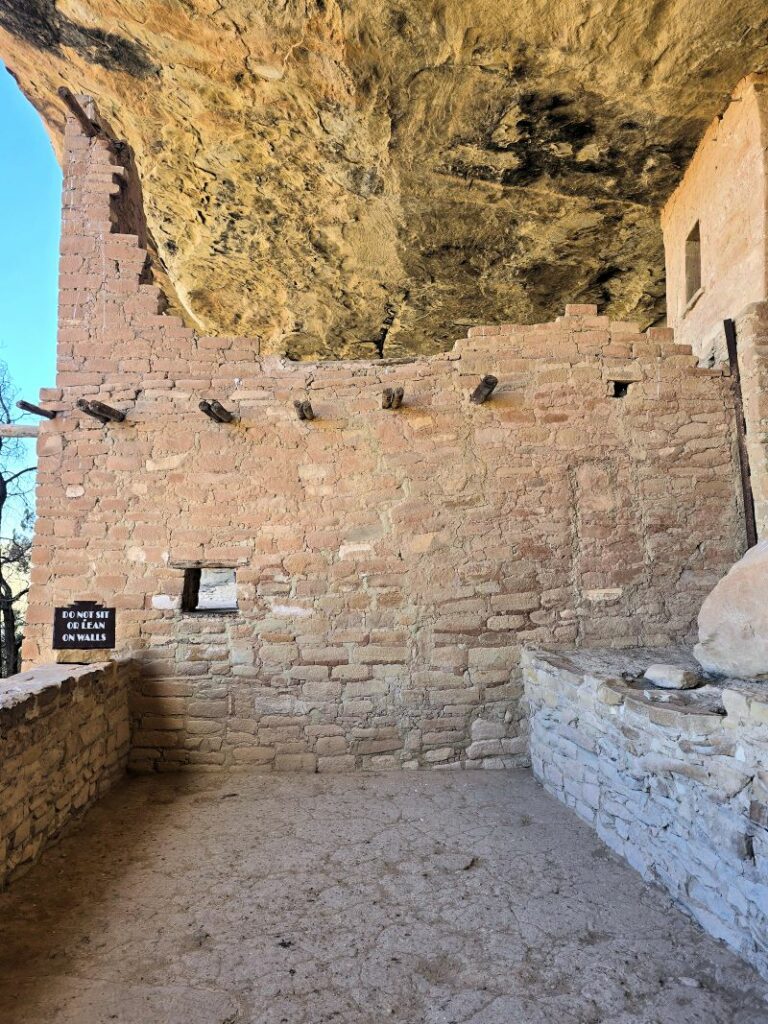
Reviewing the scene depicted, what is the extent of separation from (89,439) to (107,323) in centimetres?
85

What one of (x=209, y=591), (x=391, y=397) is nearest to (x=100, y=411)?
(x=391, y=397)

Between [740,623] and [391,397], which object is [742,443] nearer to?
[740,623]

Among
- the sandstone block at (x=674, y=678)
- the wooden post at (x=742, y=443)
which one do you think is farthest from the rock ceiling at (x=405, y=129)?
the sandstone block at (x=674, y=678)

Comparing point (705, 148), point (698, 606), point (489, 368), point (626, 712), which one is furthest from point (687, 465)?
point (705, 148)

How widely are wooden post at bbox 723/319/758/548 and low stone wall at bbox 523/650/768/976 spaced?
4.48 feet

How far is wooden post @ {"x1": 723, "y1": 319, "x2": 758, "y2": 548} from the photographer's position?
4.14 m

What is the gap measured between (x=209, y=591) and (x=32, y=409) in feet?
12.6

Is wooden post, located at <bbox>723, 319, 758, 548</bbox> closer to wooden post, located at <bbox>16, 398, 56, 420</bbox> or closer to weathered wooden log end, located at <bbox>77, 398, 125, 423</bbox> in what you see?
weathered wooden log end, located at <bbox>77, 398, 125, 423</bbox>

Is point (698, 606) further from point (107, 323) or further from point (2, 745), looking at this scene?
point (107, 323)

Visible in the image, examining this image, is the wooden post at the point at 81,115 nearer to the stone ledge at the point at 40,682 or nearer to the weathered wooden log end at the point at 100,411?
the weathered wooden log end at the point at 100,411

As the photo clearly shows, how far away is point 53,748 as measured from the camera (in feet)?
10.0

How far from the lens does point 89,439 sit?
4270 millimetres

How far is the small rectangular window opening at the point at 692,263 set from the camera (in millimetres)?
5273

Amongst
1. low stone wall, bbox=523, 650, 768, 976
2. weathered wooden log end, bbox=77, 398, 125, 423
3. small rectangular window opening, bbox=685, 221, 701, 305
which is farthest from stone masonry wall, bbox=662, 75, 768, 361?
weathered wooden log end, bbox=77, 398, 125, 423
